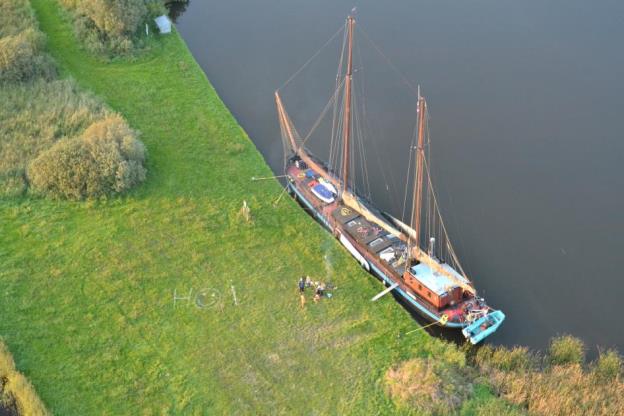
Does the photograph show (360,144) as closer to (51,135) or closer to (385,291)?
(385,291)

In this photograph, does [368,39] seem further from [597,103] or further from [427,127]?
[597,103]

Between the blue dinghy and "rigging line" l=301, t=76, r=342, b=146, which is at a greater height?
"rigging line" l=301, t=76, r=342, b=146

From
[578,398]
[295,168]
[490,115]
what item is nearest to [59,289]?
[295,168]

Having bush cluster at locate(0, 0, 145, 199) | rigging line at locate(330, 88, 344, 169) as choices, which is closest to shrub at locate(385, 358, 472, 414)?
rigging line at locate(330, 88, 344, 169)

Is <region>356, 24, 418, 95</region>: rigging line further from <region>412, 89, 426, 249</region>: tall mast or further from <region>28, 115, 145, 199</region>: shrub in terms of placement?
<region>28, 115, 145, 199</region>: shrub

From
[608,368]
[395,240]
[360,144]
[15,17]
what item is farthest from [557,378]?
[15,17]

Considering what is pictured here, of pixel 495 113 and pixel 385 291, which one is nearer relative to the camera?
pixel 385 291
